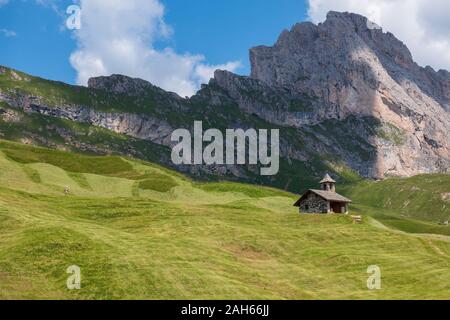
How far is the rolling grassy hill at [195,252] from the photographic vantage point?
1775 inches

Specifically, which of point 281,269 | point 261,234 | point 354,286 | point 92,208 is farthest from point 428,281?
point 92,208

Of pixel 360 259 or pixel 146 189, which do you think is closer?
pixel 360 259

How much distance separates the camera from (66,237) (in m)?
53.4

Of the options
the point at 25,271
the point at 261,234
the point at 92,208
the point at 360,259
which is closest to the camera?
the point at 25,271

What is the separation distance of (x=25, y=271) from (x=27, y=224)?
14822 millimetres

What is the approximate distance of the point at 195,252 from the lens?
5734 centimetres

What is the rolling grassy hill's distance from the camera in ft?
148
